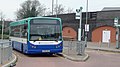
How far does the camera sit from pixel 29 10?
105500 mm

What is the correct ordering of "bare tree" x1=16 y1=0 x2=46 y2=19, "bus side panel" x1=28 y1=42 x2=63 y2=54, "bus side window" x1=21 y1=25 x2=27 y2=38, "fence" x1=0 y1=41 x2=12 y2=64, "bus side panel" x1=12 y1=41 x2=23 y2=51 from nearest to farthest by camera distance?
"fence" x1=0 y1=41 x2=12 y2=64, "bus side panel" x1=28 y1=42 x2=63 y2=54, "bus side window" x1=21 y1=25 x2=27 y2=38, "bus side panel" x1=12 y1=41 x2=23 y2=51, "bare tree" x1=16 y1=0 x2=46 y2=19

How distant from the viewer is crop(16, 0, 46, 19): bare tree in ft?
345

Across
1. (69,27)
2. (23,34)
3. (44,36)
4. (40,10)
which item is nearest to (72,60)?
(44,36)

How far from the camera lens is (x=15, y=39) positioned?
3058 cm

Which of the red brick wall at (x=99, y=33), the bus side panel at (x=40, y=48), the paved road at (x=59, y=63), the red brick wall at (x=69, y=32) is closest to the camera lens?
the paved road at (x=59, y=63)

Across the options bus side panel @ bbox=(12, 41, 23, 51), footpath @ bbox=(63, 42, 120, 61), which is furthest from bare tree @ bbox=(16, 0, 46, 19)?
bus side panel @ bbox=(12, 41, 23, 51)

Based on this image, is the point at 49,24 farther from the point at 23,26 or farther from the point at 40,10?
the point at 40,10

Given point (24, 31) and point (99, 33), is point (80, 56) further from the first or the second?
point (99, 33)

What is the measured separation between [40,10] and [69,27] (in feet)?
145

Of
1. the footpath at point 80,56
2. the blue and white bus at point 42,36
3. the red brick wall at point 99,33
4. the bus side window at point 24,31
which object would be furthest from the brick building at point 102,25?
the blue and white bus at point 42,36

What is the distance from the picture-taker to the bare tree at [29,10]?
10512 centimetres

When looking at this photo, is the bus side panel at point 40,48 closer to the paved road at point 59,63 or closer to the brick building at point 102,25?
the paved road at point 59,63

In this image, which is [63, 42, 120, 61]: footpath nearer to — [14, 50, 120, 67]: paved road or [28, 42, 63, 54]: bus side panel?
[14, 50, 120, 67]: paved road

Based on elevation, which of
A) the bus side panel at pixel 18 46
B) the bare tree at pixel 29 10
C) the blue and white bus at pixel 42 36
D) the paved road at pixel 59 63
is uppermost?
the bare tree at pixel 29 10
